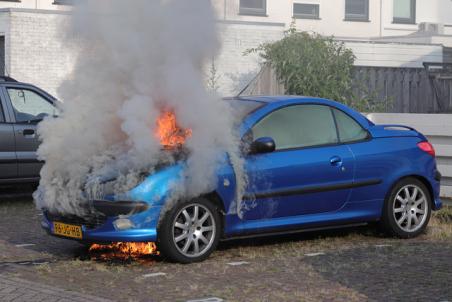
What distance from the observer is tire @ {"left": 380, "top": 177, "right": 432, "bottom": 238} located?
10203 millimetres

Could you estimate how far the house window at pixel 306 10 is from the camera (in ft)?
95.9

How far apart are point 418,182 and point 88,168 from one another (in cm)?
366

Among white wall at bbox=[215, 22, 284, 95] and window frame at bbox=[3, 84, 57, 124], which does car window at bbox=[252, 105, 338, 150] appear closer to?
window frame at bbox=[3, 84, 57, 124]

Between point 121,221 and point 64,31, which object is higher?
point 64,31

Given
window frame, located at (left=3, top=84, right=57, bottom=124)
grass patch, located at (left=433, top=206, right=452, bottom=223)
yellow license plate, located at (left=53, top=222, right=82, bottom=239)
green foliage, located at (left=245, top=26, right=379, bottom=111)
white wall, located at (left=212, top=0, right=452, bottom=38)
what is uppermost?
white wall, located at (left=212, top=0, right=452, bottom=38)

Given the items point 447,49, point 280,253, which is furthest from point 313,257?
point 447,49

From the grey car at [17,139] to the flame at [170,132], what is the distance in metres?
4.31

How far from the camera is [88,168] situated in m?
9.04

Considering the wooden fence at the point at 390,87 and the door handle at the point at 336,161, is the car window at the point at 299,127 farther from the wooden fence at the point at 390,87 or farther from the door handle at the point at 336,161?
the wooden fence at the point at 390,87

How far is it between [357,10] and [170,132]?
21.8 meters

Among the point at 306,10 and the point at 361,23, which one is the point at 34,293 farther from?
the point at 361,23

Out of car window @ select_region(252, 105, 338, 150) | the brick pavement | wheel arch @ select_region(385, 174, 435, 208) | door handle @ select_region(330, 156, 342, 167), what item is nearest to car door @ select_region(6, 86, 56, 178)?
car window @ select_region(252, 105, 338, 150)

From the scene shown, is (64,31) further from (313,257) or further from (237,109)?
(313,257)

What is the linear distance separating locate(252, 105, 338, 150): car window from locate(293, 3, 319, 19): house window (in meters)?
19.5
